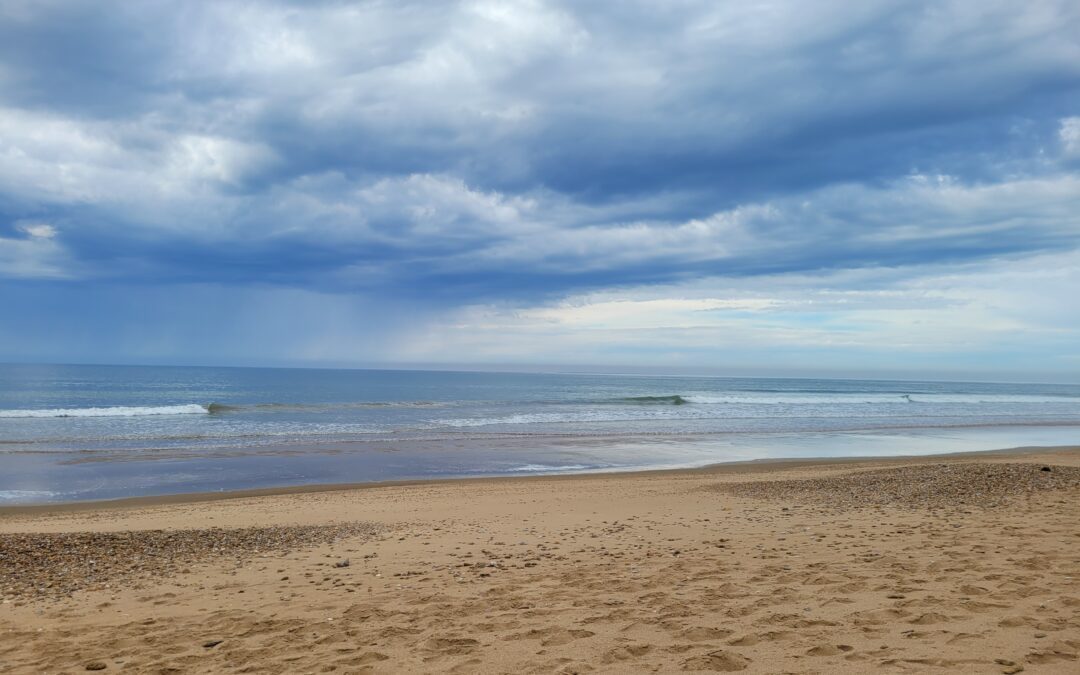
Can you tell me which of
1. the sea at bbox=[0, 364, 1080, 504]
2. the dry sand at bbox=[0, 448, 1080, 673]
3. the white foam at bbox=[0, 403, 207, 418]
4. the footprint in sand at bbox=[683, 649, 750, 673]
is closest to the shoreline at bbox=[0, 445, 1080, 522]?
the sea at bbox=[0, 364, 1080, 504]

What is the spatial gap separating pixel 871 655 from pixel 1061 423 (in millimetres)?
44631

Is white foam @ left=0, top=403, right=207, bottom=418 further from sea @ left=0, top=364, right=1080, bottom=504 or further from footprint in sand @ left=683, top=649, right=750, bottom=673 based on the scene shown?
footprint in sand @ left=683, top=649, right=750, bottom=673

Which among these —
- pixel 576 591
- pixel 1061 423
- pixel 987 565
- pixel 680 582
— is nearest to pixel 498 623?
pixel 576 591

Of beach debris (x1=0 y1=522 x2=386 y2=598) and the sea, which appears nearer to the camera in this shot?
beach debris (x1=0 y1=522 x2=386 y2=598)

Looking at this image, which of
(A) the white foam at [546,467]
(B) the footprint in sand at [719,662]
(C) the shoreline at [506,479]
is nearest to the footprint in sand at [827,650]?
(B) the footprint in sand at [719,662]

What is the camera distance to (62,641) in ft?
17.3

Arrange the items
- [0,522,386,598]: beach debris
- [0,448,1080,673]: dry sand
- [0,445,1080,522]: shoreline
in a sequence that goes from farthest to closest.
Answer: [0,445,1080,522]: shoreline < [0,522,386,598]: beach debris < [0,448,1080,673]: dry sand

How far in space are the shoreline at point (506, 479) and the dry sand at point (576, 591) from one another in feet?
10.8

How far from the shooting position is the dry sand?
15.0 feet

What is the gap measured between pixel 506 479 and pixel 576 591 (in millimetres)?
12297

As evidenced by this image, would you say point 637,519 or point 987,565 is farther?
point 637,519

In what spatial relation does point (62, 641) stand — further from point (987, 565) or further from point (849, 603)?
point (987, 565)

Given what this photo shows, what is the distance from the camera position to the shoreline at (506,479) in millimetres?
14571

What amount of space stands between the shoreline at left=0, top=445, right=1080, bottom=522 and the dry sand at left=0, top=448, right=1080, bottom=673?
130 inches
